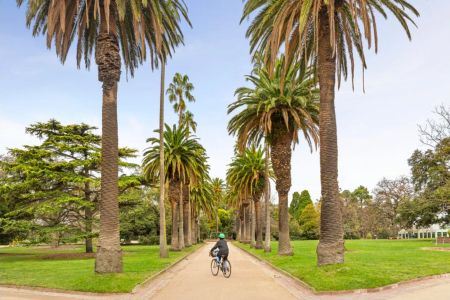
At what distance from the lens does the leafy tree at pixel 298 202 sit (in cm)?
9875

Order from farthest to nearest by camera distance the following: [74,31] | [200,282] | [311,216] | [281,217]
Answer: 1. [311,216]
2. [281,217]
3. [74,31]
4. [200,282]

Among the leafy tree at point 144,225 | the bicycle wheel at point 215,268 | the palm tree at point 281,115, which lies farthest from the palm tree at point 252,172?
the bicycle wheel at point 215,268

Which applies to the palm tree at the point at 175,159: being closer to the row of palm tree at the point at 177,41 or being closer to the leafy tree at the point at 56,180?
the leafy tree at the point at 56,180

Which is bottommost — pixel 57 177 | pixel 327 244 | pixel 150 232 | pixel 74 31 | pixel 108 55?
pixel 150 232

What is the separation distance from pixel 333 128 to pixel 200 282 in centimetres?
808

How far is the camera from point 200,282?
1580 cm

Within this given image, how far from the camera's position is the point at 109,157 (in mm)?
17281

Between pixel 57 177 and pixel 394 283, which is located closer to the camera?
pixel 394 283

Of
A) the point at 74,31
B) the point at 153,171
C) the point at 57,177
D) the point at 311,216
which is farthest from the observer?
the point at 311,216

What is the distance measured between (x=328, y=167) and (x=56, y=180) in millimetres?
26530

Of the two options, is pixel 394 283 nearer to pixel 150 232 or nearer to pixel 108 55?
pixel 108 55

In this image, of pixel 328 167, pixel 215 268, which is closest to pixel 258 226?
pixel 215 268

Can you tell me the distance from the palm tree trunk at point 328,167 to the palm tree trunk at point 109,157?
8.05 meters

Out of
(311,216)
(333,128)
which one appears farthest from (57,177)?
(311,216)
